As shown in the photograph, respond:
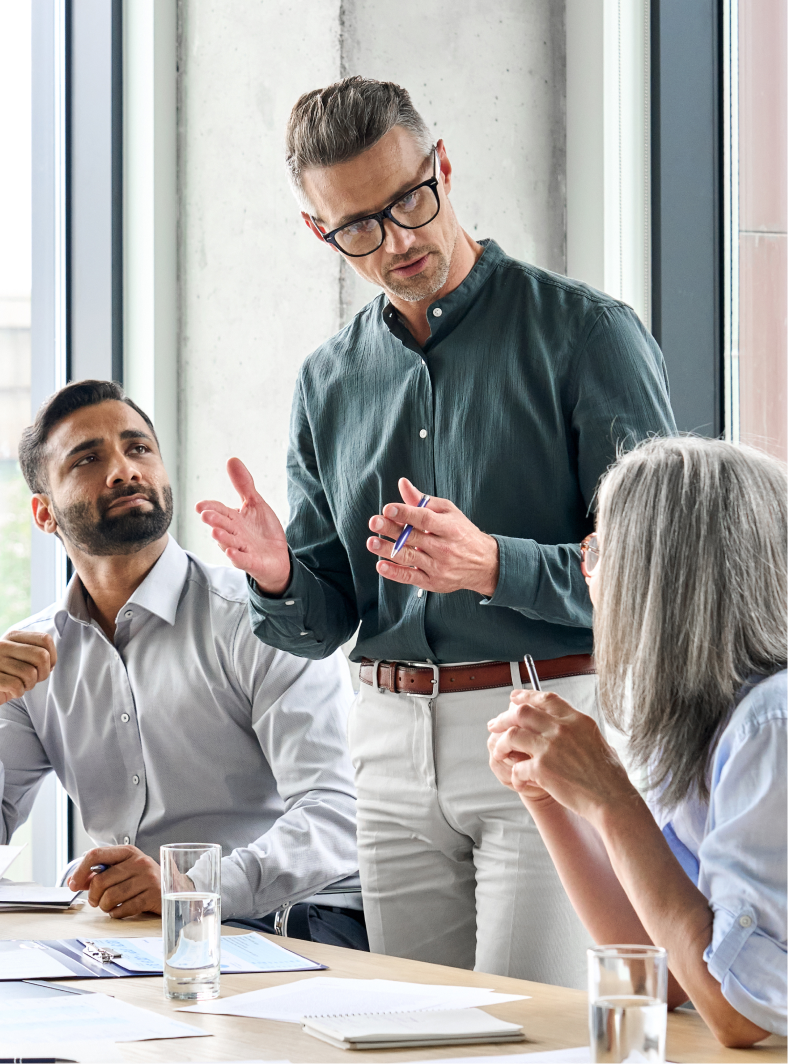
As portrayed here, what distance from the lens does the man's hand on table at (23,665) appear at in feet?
6.61

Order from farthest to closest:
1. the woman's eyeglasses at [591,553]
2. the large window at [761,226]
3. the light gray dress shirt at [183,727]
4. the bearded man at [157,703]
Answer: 1. the large window at [761,226]
2. the light gray dress shirt at [183,727]
3. the bearded man at [157,703]
4. the woman's eyeglasses at [591,553]

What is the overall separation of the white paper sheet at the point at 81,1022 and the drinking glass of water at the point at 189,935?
0.05 meters

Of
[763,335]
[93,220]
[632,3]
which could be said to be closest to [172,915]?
[763,335]

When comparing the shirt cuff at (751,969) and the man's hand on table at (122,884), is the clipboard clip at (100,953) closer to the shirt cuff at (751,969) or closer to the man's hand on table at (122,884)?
the man's hand on table at (122,884)

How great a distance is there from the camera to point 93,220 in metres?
3.48

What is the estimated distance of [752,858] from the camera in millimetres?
1055

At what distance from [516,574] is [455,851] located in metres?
0.45

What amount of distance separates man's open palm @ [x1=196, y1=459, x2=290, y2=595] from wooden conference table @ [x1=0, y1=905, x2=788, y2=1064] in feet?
1.93

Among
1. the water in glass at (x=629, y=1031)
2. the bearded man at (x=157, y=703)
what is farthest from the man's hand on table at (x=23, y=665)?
the water in glass at (x=629, y=1031)

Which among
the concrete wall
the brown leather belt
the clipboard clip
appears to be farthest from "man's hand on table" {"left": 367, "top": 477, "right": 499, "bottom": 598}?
the concrete wall

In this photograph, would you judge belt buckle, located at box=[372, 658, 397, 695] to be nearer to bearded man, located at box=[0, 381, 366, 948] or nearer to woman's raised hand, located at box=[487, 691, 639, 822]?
bearded man, located at box=[0, 381, 366, 948]

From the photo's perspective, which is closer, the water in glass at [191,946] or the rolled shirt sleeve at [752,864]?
the rolled shirt sleeve at [752,864]

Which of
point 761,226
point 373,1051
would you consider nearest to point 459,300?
point 373,1051

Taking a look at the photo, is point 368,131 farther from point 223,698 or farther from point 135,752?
point 135,752
